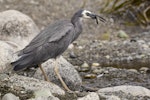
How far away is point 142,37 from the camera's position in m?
11.2

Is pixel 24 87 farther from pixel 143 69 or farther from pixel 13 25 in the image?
pixel 13 25

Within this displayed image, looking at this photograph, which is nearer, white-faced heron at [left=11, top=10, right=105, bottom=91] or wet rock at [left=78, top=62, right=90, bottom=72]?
white-faced heron at [left=11, top=10, right=105, bottom=91]

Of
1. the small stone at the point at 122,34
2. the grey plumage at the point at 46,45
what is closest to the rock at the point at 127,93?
the grey plumage at the point at 46,45

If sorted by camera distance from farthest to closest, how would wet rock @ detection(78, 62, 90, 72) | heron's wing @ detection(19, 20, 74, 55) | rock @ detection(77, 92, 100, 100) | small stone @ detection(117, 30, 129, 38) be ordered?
small stone @ detection(117, 30, 129, 38), wet rock @ detection(78, 62, 90, 72), heron's wing @ detection(19, 20, 74, 55), rock @ detection(77, 92, 100, 100)

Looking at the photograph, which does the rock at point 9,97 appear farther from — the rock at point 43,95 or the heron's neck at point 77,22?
the heron's neck at point 77,22

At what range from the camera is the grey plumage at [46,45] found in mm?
6727

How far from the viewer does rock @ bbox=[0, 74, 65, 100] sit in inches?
249

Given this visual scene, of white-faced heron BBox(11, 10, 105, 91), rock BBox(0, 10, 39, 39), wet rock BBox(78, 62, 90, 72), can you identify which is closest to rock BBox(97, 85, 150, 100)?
white-faced heron BBox(11, 10, 105, 91)

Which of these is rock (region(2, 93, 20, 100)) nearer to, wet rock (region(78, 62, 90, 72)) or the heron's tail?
the heron's tail

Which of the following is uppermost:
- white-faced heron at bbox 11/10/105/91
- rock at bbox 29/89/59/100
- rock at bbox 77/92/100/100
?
white-faced heron at bbox 11/10/105/91

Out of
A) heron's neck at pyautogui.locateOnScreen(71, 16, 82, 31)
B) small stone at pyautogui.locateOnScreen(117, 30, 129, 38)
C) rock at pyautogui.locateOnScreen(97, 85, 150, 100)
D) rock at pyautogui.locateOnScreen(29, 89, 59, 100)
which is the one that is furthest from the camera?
small stone at pyautogui.locateOnScreen(117, 30, 129, 38)

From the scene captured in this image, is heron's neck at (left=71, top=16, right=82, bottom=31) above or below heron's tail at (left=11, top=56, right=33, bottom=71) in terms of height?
above

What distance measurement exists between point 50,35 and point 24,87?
0.88 m

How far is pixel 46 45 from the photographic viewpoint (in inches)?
270
